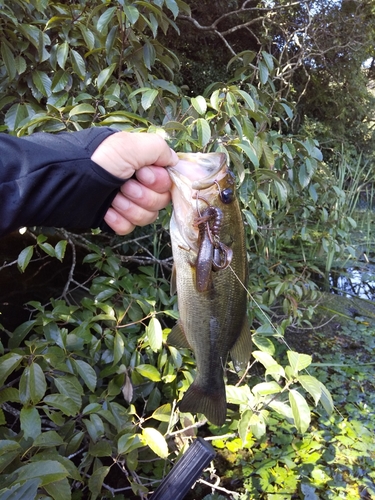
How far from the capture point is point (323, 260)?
5.39 meters

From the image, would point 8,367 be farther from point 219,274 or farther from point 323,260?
point 323,260

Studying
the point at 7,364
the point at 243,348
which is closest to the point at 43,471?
the point at 7,364

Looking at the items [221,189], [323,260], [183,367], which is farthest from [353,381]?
[221,189]

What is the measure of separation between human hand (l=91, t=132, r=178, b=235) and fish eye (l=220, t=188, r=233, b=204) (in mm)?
184

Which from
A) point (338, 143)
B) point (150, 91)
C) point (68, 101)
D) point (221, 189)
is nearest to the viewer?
point (221, 189)

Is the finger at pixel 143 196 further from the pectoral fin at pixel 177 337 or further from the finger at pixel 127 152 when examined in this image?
the pectoral fin at pixel 177 337

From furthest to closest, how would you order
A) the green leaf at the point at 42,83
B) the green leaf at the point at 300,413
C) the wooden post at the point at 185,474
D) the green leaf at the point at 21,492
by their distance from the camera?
the green leaf at the point at 42,83 → the wooden post at the point at 185,474 → the green leaf at the point at 300,413 → the green leaf at the point at 21,492

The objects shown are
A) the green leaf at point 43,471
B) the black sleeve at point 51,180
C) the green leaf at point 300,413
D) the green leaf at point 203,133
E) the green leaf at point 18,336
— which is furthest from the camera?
the green leaf at point 18,336

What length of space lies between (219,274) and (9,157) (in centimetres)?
80

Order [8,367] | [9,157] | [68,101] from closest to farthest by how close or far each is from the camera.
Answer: [9,157] → [8,367] → [68,101]

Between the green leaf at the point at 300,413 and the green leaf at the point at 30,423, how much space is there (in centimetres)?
92

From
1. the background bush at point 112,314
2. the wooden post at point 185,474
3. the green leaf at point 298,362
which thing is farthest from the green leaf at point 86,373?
the green leaf at point 298,362

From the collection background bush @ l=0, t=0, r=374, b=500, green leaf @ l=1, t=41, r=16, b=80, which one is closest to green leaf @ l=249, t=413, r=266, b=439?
background bush @ l=0, t=0, r=374, b=500

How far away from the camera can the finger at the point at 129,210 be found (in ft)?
4.61
